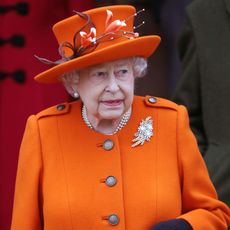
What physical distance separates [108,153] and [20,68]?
1.30m

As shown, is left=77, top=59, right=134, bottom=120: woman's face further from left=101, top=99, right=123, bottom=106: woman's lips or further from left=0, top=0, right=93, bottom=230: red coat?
left=0, top=0, right=93, bottom=230: red coat

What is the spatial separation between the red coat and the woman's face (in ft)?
4.24

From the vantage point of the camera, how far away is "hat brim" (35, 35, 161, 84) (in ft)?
9.11

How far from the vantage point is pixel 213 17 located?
13.1 ft

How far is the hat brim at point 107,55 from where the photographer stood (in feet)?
9.11

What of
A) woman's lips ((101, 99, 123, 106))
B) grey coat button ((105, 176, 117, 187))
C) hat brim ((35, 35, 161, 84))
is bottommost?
grey coat button ((105, 176, 117, 187))

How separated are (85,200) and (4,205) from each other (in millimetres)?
1409

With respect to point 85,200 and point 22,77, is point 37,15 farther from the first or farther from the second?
point 85,200

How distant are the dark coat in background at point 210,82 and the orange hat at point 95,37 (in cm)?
102

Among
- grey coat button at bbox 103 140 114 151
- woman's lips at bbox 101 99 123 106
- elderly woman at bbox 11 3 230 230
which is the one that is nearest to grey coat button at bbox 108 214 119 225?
elderly woman at bbox 11 3 230 230

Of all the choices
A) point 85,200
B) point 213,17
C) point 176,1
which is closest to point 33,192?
point 85,200

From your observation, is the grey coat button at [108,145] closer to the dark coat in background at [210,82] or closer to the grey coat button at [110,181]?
the grey coat button at [110,181]

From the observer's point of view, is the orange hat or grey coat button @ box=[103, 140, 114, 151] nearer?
the orange hat

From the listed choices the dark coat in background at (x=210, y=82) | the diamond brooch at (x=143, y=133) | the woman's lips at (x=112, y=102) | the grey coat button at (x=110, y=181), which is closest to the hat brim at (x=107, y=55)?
the woman's lips at (x=112, y=102)
